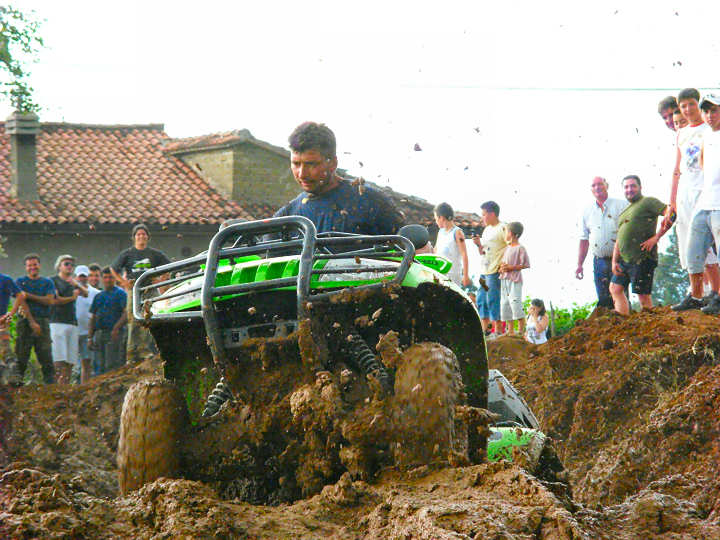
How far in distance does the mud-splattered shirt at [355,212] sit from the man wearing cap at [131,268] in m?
6.90

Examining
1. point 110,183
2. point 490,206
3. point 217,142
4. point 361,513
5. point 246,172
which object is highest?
point 217,142

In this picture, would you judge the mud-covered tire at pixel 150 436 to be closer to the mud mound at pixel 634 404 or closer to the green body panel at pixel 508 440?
the green body panel at pixel 508 440

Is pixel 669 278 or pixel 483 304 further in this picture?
pixel 669 278

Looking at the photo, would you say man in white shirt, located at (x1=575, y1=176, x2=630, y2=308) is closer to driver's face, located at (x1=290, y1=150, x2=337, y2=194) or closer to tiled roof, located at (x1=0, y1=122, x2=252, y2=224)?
driver's face, located at (x1=290, y1=150, x2=337, y2=194)

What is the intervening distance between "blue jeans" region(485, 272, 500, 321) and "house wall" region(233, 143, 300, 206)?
2095 centimetres

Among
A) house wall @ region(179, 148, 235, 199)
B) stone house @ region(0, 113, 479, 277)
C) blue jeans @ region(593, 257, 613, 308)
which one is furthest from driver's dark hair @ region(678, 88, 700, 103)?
house wall @ region(179, 148, 235, 199)

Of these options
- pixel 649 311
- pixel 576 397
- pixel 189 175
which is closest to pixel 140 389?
pixel 576 397

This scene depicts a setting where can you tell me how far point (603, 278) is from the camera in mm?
12062

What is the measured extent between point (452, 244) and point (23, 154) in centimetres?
2203

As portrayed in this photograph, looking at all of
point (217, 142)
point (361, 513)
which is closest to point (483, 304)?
point (361, 513)

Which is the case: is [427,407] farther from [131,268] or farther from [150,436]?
[131,268]

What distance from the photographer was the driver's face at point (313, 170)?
5570mm

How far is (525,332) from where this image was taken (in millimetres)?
13734

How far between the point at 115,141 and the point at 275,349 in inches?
1273
